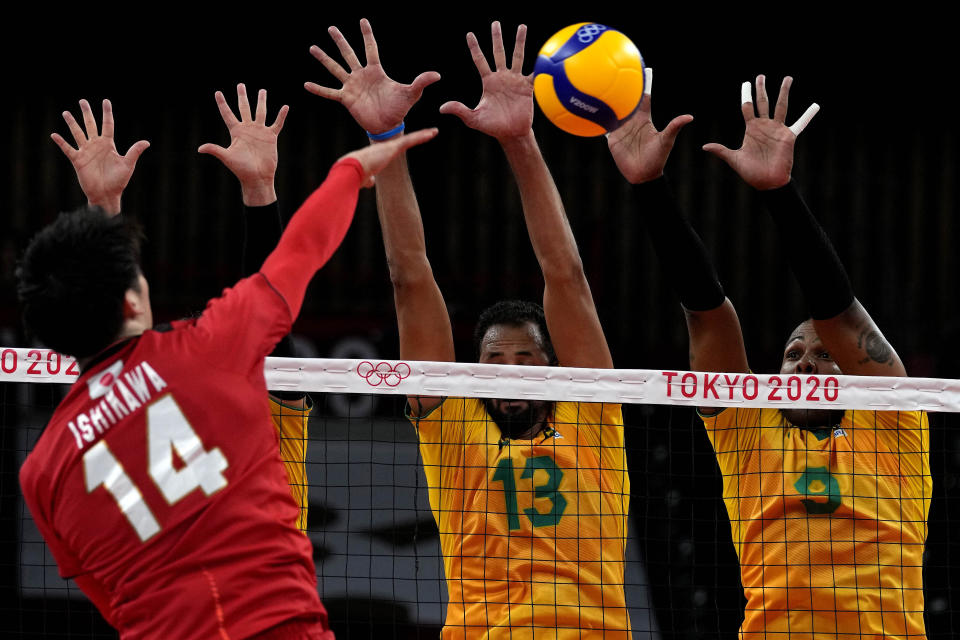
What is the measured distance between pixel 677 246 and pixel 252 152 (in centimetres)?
181

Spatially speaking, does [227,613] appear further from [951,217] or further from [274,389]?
[951,217]

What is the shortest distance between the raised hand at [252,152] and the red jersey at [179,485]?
5.54ft

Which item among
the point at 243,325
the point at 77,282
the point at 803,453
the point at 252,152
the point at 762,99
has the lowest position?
the point at 803,453

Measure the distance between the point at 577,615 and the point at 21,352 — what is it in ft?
8.44

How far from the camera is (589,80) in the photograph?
455 centimetres

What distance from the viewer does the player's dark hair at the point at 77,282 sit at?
2.89 metres

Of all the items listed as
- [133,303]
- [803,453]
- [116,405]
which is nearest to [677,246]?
[803,453]

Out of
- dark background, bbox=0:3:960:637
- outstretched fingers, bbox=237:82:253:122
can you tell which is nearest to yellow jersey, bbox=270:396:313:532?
outstretched fingers, bbox=237:82:253:122

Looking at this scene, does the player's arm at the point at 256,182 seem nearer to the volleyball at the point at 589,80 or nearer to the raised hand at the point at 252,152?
the raised hand at the point at 252,152

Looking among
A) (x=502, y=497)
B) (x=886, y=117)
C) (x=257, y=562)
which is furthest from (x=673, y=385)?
(x=886, y=117)

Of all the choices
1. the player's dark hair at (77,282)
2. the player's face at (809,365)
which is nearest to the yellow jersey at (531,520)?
the player's face at (809,365)

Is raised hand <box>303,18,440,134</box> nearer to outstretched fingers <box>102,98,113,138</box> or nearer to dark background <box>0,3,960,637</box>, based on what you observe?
outstretched fingers <box>102,98,113,138</box>

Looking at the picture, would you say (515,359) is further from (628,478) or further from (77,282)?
(77,282)

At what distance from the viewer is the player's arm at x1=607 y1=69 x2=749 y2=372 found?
15.3 ft
